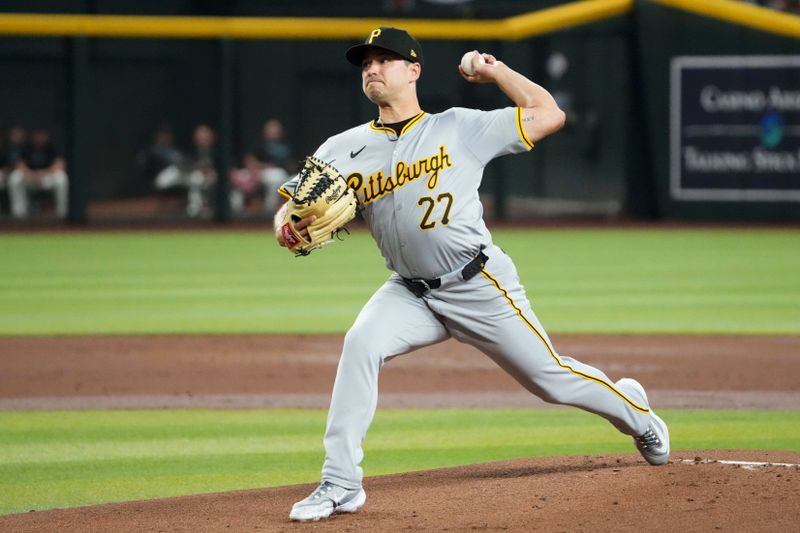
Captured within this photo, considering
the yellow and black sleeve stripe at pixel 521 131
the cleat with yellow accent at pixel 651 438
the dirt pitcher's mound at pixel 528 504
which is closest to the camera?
the dirt pitcher's mound at pixel 528 504

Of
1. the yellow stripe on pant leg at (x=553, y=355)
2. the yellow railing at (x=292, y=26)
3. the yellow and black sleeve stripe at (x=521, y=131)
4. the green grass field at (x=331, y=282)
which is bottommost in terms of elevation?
the green grass field at (x=331, y=282)

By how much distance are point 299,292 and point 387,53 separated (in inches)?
325

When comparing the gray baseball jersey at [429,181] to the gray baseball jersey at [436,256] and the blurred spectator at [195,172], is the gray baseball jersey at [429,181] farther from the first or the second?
the blurred spectator at [195,172]

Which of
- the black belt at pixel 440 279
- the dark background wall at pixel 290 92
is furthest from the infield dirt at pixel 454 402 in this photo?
the dark background wall at pixel 290 92

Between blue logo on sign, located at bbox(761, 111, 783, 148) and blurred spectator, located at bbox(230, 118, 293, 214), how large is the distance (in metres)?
7.31

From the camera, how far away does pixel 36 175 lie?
67.2 ft

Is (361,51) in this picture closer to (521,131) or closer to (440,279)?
(521,131)

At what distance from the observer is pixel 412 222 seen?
4.66 metres

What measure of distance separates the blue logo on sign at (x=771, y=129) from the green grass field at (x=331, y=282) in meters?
1.57

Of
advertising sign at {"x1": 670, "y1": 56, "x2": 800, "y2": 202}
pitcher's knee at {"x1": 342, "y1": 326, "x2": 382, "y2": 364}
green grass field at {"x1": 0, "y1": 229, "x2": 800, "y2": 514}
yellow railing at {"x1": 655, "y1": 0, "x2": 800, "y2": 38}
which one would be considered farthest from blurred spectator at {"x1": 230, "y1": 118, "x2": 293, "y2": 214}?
pitcher's knee at {"x1": 342, "y1": 326, "x2": 382, "y2": 364}

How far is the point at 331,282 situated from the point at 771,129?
366 inches

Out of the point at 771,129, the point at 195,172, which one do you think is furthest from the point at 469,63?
the point at 195,172

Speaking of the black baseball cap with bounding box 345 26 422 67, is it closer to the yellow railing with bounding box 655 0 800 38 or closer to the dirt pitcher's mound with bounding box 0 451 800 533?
the dirt pitcher's mound with bounding box 0 451 800 533

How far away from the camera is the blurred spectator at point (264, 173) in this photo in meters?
21.2
